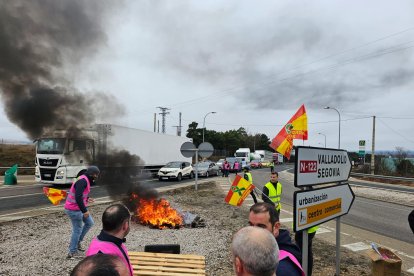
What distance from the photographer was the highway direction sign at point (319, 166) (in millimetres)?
3859

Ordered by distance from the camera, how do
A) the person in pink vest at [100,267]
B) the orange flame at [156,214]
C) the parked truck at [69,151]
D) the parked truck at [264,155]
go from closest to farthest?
the person in pink vest at [100,267]
the orange flame at [156,214]
the parked truck at [69,151]
the parked truck at [264,155]

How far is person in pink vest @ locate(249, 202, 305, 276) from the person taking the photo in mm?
2350

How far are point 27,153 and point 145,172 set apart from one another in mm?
15288

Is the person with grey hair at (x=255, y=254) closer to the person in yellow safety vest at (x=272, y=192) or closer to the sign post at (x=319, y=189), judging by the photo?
the sign post at (x=319, y=189)

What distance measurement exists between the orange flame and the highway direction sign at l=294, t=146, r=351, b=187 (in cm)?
520

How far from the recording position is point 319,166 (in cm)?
430

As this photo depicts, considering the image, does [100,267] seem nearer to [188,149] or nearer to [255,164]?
[188,149]

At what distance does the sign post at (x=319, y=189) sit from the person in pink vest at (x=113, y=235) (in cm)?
174

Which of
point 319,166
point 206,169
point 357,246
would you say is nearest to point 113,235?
point 319,166

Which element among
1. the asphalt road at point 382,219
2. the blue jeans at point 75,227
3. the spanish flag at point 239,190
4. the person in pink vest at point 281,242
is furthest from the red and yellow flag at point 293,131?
the person in pink vest at point 281,242

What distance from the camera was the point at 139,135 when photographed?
27.0 meters

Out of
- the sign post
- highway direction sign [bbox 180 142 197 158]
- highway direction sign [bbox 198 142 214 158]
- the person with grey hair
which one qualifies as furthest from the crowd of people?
highway direction sign [bbox 198 142 214 158]

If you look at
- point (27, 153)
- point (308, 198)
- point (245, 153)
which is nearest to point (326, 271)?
point (308, 198)

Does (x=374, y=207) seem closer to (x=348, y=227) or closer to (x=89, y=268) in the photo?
(x=348, y=227)
